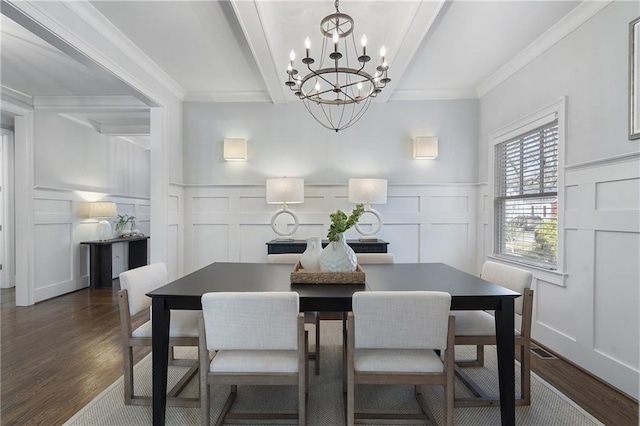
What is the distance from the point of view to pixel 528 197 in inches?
120

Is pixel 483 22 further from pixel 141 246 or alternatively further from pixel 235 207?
pixel 141 246

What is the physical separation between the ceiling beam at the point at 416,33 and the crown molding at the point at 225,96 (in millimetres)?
1633

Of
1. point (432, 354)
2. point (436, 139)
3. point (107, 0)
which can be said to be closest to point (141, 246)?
point (107, 0)

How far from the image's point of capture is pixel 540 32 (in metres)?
2.64

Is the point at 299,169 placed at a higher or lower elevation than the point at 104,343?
higher

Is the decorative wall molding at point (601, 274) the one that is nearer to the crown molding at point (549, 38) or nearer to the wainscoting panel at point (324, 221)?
the crown molding at point (549, 38)

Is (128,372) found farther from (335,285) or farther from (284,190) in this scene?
(284,190)

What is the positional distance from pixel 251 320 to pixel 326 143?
298cm

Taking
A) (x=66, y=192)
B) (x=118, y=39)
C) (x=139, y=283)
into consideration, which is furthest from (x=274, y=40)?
(x=66, y=192)

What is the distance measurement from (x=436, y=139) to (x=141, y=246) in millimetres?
5312

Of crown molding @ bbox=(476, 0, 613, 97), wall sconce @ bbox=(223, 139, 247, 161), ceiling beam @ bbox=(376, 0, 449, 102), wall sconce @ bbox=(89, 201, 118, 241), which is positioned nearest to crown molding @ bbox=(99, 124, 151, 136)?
wall sconce @ bbox=(89, 201, 118, 241)

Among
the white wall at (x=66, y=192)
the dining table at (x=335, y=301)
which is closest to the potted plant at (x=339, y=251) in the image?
the dining table at (x=335, y=301)

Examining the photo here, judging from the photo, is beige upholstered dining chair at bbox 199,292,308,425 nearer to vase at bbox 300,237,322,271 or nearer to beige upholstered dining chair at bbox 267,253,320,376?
vase at bbox 300,237,322,271

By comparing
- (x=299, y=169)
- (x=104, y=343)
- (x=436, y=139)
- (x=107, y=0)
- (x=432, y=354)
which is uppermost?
(x=107, y=0)
